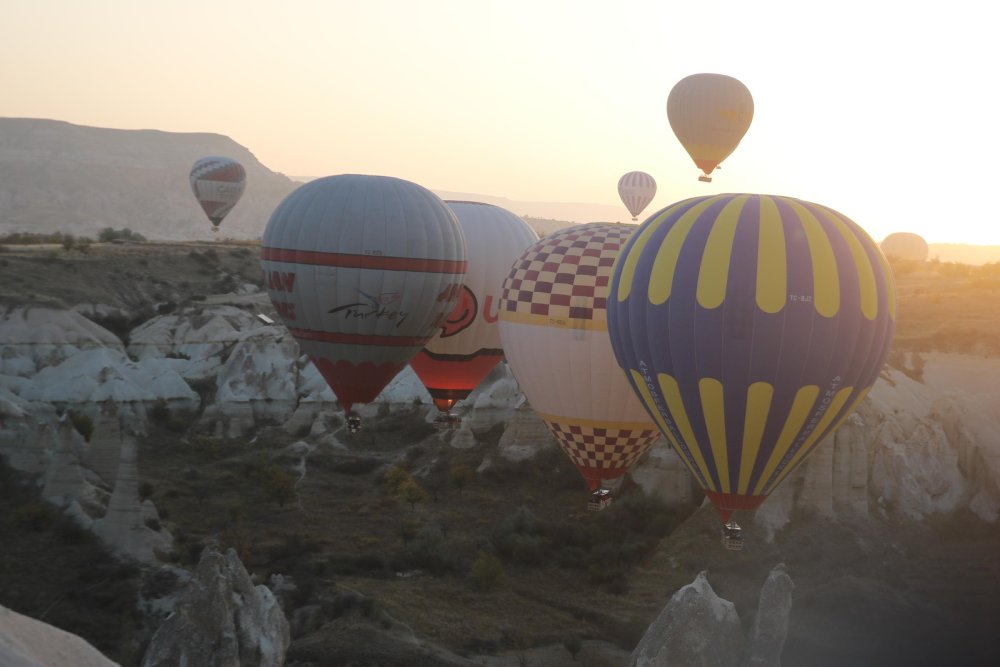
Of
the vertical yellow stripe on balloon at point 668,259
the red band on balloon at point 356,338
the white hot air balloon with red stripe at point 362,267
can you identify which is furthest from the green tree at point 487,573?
the vertical yellow stripe on balloon at point 668,259

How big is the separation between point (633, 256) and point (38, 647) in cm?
913

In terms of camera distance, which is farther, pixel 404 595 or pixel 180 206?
pixel 180 206

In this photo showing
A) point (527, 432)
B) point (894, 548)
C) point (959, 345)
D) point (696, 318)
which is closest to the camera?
point (696, 318)

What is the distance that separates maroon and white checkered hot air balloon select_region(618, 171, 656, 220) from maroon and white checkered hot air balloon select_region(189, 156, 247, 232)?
21.1m

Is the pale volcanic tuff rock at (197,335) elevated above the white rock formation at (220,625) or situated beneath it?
situated beneath

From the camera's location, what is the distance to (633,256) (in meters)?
16.0

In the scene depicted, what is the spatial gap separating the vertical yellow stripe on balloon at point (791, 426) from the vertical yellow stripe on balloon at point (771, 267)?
4.14ft

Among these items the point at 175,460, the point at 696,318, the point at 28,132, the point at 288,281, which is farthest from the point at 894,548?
the point at 28,132

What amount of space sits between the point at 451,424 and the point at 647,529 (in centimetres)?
602

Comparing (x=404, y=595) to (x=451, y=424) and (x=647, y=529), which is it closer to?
(x=451, y=424)

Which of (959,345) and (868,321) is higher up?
(868,321)

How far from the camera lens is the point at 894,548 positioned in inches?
970

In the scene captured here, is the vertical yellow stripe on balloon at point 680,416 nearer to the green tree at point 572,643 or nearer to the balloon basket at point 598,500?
the balloon basket at point 598,500

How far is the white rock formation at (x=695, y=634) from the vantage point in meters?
16.5
